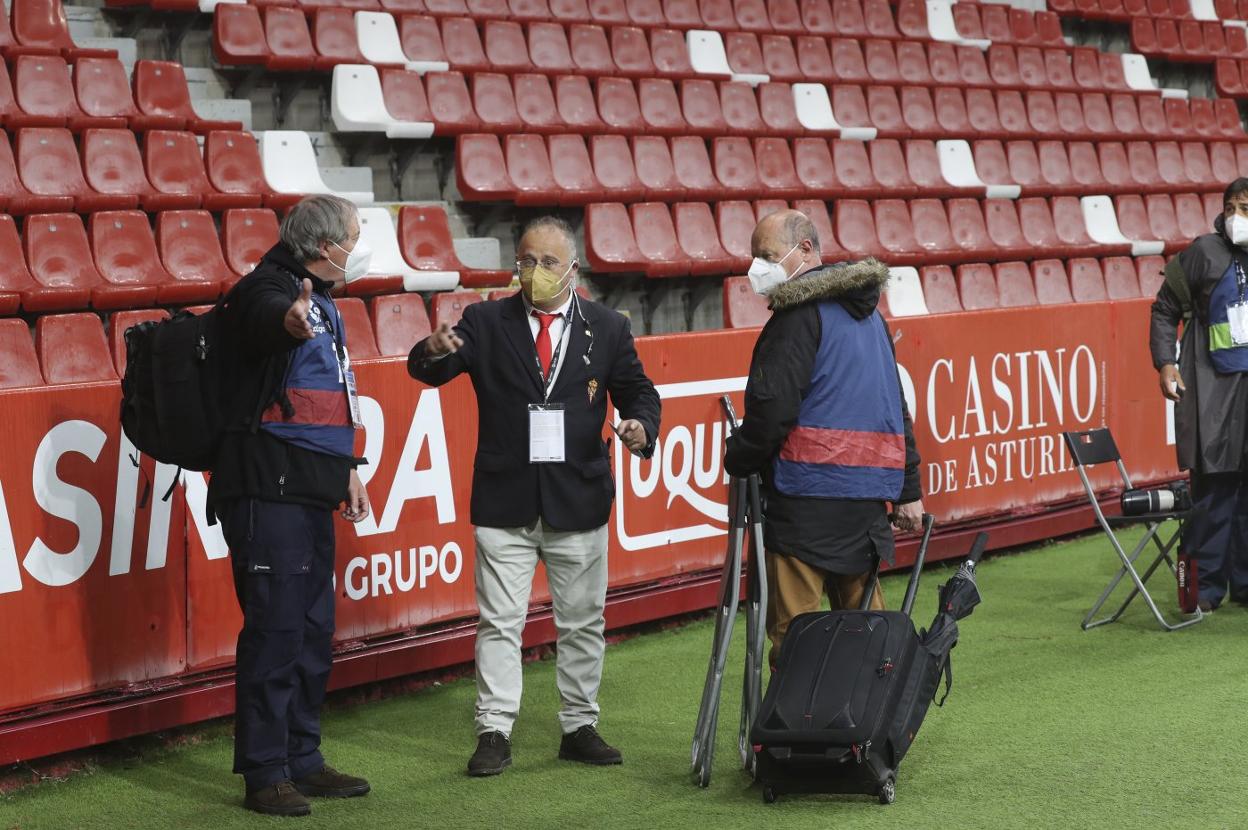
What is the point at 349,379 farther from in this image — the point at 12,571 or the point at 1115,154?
the point at 1115,154

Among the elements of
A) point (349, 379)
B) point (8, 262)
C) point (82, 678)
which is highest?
point (8, 262)

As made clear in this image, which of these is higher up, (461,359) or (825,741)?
(461,359)

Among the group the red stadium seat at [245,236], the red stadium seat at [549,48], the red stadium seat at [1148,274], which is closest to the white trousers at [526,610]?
the red stadium seat at [245,236]

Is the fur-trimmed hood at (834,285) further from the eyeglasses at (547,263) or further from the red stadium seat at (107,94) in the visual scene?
the red stadium seat at (107,94)

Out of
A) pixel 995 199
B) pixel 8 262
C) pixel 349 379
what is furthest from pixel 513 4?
pixel 349 379

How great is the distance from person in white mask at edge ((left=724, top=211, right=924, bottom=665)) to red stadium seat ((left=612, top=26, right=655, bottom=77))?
6.25 metres

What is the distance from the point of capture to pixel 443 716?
5.87 m

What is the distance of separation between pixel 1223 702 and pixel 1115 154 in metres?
8.80

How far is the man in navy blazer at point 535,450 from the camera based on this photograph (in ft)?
16.6

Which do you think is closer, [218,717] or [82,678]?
[82,678]

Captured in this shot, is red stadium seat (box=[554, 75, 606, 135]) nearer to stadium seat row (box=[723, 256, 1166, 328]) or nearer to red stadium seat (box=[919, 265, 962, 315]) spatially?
stadium seat row (box=[723, 256, 1166, 328])

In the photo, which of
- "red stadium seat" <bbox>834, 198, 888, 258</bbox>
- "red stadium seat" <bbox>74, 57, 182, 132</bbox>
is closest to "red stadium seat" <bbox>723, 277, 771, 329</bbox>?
"red stadium seat" <bbox>834, 198, 888, 258</bbox>

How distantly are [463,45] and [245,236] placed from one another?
286 cm

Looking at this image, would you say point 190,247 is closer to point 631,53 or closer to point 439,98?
point 439,98
